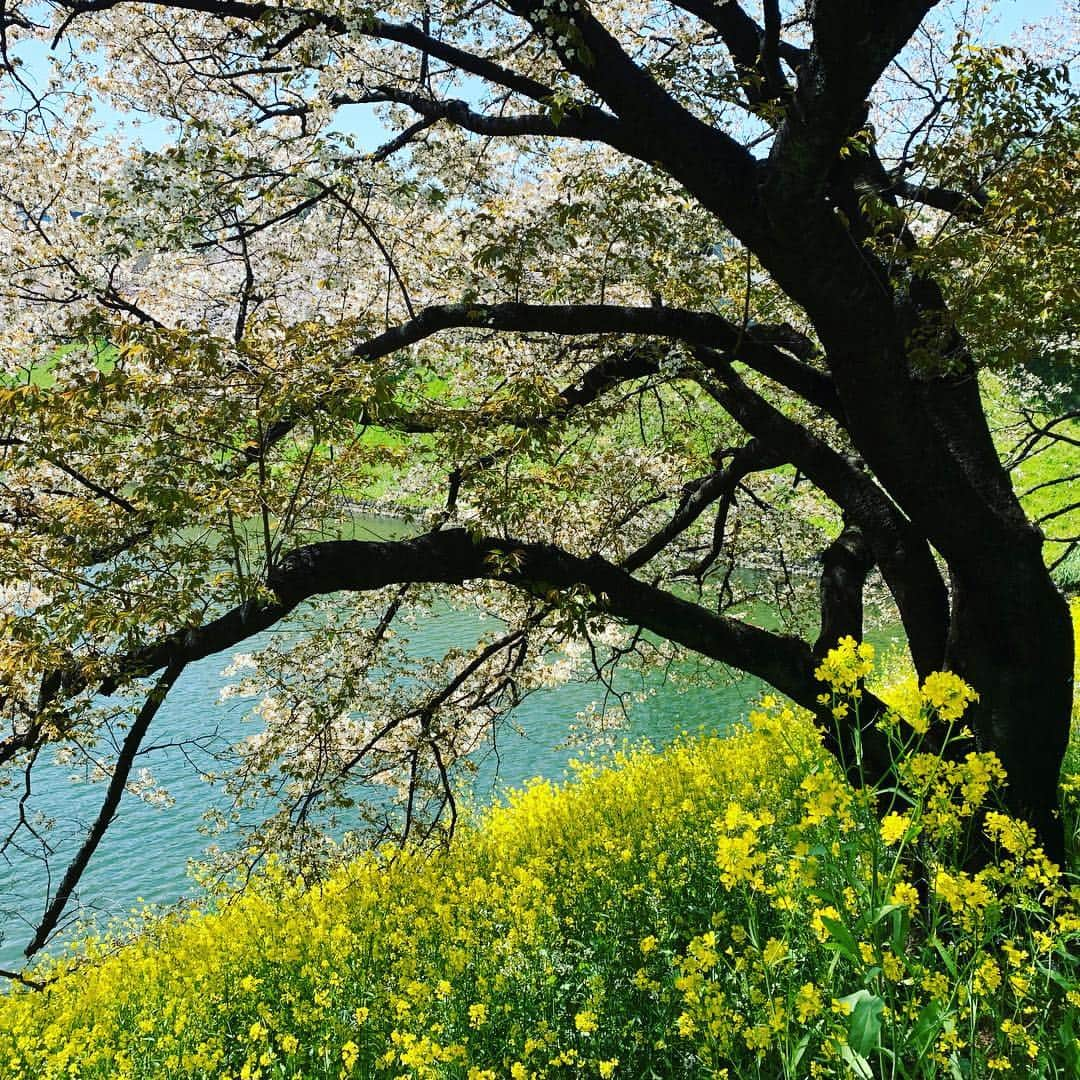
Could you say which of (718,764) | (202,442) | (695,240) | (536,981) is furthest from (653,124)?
(718,764)

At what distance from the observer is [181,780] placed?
1196 cm

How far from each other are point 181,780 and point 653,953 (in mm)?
9160

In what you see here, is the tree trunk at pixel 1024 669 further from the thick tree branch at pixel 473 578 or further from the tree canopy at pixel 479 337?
the thick tree branch at pixel 473 578

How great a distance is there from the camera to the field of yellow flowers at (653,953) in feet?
7.52

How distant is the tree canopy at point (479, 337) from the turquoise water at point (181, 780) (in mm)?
3115

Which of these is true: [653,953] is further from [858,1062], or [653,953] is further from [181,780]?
[181,780]

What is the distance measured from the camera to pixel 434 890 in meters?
5.59

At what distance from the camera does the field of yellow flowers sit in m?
2.29

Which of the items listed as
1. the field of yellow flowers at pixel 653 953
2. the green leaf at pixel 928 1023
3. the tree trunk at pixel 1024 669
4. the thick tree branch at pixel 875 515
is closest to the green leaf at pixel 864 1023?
the field of yellow flowers at pixel 653 953

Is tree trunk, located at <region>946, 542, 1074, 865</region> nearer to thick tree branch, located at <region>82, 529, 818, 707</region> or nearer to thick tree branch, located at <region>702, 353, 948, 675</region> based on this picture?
thick tree branch, located at <region>702, 353, 948, 675</region>

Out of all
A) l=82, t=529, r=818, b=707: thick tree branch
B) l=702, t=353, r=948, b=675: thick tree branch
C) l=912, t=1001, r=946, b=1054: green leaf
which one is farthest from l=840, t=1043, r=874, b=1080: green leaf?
l=702, t=353, r=948, b=675: thick tree branch

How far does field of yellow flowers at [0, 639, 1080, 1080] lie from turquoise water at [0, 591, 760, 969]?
6.25ft

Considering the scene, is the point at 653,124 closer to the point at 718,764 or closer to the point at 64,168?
the point at 64,168

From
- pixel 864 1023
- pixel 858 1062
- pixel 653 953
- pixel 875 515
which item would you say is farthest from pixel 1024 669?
pixel 864 1023
